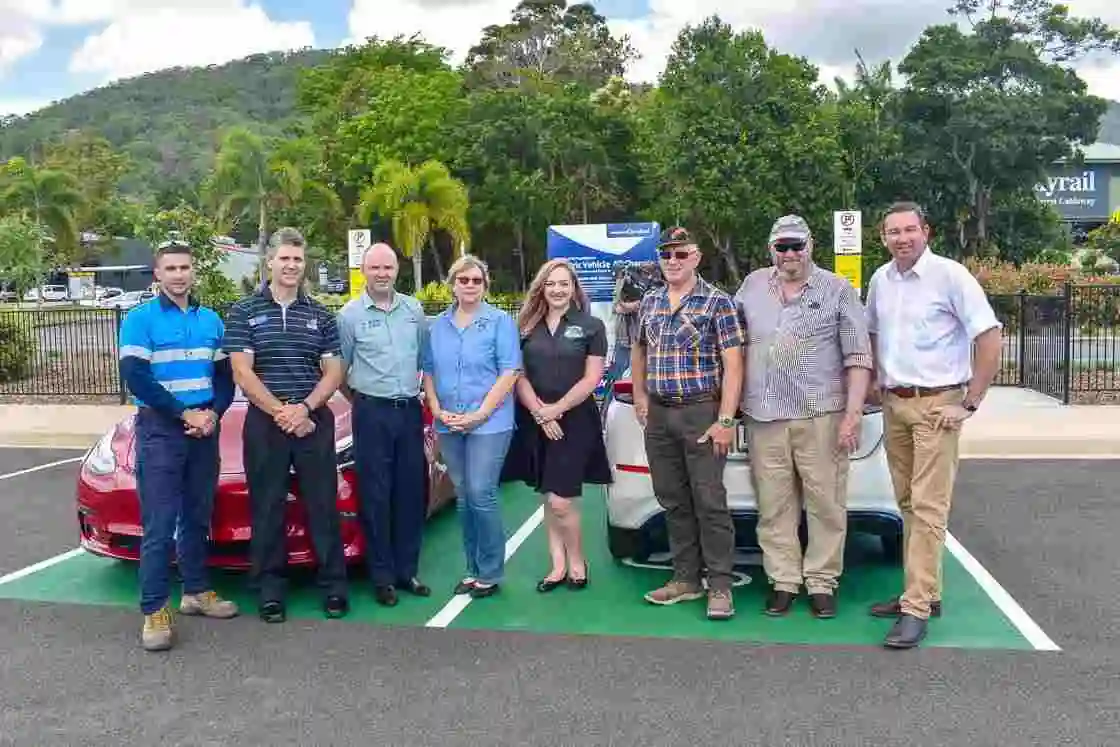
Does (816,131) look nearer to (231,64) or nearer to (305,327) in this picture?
(305,327)

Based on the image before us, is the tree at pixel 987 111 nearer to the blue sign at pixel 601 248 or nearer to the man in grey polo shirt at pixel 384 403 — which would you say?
the blue sign at pixel 601 248

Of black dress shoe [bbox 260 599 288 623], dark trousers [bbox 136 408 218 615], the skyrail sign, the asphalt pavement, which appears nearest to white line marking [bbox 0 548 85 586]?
the asphalt pavement

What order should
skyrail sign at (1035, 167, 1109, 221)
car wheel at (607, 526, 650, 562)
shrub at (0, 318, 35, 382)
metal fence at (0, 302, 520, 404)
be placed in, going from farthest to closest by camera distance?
skyrail sign at (1035, 167, 1109, 221), shrub at (0, 318, 35, 382), metal fence at (0, 302, 520, 404), car wheel at (607, 526, 650, 562)

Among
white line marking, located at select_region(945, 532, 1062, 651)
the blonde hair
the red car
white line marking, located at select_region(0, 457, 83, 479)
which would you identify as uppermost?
the blonde hair

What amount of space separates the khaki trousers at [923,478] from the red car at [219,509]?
9.15ft

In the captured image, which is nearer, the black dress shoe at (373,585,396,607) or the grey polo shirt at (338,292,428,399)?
the grey polo shirt at (338,292,428,399)

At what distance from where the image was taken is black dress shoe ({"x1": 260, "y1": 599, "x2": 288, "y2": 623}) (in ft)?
18.0

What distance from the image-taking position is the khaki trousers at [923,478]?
5.03m

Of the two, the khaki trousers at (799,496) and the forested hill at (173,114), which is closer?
the khaki trousers at (799,496)

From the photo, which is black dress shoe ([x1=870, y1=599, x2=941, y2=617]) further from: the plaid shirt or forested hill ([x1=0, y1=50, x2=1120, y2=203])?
forested hill ([x1=0, y1=50, x2=1120, y2=203])

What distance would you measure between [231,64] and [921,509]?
175 metres

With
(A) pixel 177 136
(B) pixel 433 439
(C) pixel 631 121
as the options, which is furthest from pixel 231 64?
(B) pixel 433 439

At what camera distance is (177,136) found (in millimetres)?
135000

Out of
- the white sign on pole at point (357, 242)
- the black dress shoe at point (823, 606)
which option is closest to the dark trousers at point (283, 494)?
the black dress shoe at point (823, 606)
